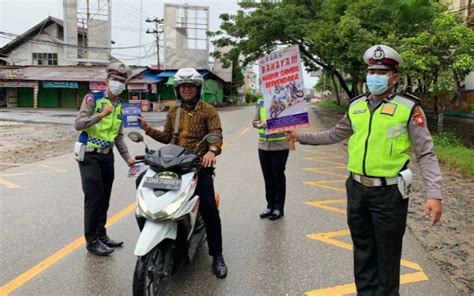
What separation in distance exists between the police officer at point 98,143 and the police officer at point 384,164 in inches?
90.8

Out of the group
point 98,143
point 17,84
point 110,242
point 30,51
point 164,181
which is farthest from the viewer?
point 30,51

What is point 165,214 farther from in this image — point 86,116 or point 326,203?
point 326,203

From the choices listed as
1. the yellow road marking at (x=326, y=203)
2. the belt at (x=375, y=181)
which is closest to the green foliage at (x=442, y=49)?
the yellow road marking at (x=326, y=203)

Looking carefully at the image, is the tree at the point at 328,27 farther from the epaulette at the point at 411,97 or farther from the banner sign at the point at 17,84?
the banner sign at the point at 17,84

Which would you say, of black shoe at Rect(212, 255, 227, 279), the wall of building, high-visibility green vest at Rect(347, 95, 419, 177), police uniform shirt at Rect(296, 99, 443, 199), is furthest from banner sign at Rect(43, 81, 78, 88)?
police uniform shirt at Rect(296, 99, 443, 199)

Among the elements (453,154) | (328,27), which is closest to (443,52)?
(453,154)

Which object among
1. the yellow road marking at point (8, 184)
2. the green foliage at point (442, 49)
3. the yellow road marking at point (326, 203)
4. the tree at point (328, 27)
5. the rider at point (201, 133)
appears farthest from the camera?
the tree at point (328, 27)

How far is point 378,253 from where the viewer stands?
A: 2.93m

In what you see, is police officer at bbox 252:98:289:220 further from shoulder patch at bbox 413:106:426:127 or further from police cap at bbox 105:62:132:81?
shoulder patch at bbox 413:106:426:127

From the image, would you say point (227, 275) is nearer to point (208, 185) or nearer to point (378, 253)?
point (208, 185)

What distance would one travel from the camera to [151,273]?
301cm

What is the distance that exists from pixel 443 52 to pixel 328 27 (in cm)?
743

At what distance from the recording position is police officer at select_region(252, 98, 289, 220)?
17.3ft

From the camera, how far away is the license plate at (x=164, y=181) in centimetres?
312
